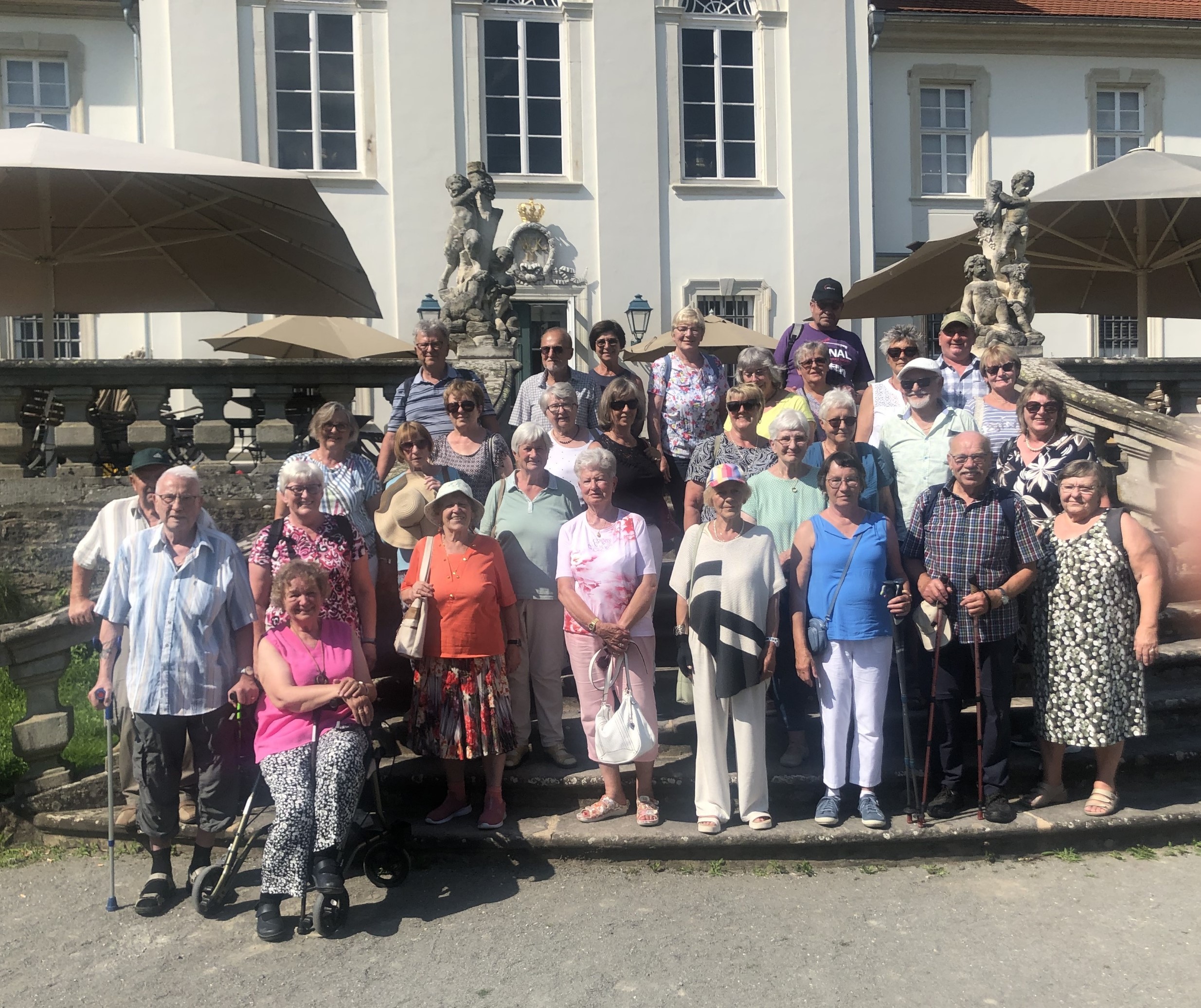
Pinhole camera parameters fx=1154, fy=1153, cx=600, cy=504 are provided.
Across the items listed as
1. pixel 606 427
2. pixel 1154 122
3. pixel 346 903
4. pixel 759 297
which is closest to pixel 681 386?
pixel 606 427

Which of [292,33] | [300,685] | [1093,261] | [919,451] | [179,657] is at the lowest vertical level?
[300,685]

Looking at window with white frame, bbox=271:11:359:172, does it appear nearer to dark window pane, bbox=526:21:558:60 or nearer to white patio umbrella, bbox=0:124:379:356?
dark window pane, bbox=526:21:558:60

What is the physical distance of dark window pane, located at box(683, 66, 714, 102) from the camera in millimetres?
16984

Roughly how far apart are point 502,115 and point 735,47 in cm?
363

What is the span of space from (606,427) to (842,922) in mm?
2819

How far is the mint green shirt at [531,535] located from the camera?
18.2ft

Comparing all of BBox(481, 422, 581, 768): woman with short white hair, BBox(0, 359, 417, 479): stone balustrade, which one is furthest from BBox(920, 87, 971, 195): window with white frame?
BBox(481, 422, 581, 768): woman with short white hair

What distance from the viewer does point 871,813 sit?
514cm

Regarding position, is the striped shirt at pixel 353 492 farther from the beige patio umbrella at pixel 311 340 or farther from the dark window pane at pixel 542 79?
the dark window pane at pixel 542 79

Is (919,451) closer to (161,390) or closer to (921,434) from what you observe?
(921,434)

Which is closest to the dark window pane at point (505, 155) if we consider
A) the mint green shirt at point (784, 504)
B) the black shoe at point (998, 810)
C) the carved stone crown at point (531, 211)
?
the carved stone crown at point (531, 211)

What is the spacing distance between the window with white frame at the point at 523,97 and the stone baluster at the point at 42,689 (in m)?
12.3

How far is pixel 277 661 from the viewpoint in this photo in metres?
4.78

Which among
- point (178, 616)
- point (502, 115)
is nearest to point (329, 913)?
point (178, 616)
